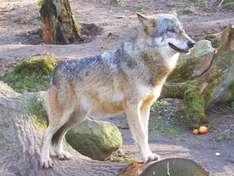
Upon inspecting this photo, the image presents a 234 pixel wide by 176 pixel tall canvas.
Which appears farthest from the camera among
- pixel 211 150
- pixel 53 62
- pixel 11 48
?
pixel 11 48

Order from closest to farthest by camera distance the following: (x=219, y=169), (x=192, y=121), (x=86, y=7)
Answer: (x=219, y=169), (x=192, y=121), (x=86, y=7)

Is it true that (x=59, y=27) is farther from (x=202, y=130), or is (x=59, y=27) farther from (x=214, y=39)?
(x=202, y=130)

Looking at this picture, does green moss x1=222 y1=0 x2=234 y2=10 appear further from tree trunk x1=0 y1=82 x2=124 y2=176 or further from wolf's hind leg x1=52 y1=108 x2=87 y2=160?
wolf's hind leg x1=52 y1=108 x2=87 y2=160

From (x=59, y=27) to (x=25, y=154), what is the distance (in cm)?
925

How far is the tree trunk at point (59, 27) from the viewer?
49.6ft

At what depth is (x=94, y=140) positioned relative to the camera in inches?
299

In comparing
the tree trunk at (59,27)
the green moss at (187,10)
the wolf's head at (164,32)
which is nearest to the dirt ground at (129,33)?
the green moss at (187,10)

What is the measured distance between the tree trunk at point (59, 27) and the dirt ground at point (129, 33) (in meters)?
0.38

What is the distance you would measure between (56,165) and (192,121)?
3731mm

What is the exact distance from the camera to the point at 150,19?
590cm

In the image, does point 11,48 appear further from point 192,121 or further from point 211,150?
point 211,150

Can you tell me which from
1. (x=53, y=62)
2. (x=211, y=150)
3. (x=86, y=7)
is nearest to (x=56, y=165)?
(x=211, y=150)

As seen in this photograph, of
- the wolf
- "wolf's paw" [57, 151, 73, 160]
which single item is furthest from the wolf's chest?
"wolf's paw" [57, 151, 73, 160]

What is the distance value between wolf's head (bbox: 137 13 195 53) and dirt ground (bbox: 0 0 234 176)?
2.26 m
